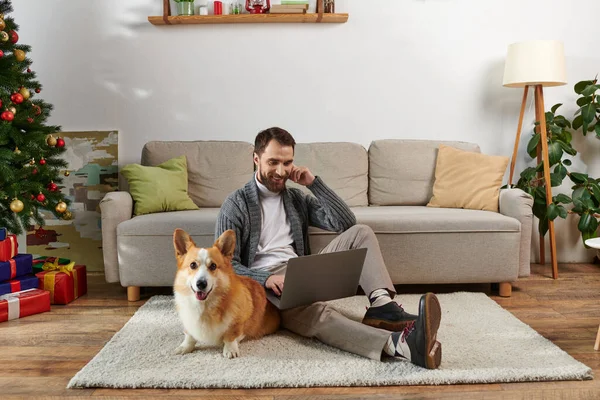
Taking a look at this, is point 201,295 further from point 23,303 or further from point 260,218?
point 23,303

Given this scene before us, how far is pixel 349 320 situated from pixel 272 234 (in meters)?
0.53

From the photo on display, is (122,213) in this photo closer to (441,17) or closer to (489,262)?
(489,262)

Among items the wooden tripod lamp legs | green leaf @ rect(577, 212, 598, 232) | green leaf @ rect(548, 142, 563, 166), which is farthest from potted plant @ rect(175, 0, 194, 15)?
green leaf @ rect(577, 212, 598, 232)

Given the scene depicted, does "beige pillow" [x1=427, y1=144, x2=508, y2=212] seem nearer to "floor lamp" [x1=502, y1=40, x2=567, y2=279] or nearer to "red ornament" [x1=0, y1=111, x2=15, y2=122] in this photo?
"floor lamp" [x1=502, y1=40, x2=567, y2=279]

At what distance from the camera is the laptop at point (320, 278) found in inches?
80.0

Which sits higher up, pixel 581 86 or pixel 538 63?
pixel 538 63

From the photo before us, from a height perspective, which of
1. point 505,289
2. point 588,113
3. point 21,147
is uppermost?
point 588,113

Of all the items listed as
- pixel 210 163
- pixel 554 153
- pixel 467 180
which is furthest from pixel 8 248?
pixel 554 153

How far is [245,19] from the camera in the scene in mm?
3795

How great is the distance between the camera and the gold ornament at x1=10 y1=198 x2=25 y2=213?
9.62 feet

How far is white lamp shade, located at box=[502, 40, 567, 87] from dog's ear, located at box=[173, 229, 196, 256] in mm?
2352

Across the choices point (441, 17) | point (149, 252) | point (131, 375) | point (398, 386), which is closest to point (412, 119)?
point (441, 17)

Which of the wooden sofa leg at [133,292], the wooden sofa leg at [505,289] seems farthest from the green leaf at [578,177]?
the wooden sofa leg at [133,292]

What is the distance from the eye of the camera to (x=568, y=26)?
392 cm
